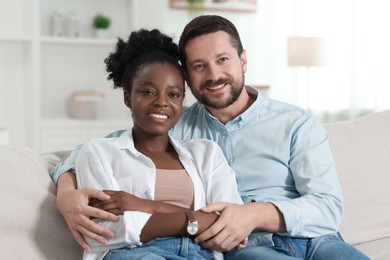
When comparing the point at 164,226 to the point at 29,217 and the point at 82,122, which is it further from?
the point at 82,122

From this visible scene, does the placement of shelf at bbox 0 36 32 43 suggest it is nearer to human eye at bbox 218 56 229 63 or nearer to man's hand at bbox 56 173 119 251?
A: human eye at bbox 218 56 229 63

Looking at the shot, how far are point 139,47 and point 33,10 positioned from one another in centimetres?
305

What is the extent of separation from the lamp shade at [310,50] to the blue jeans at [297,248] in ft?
10.1

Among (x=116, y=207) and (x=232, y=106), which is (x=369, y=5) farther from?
(x=116, y=207)

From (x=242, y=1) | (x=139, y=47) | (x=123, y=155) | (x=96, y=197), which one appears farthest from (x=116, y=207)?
(x=242, y=1)

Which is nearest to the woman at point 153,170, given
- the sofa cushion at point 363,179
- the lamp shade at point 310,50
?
the sofa cushion at point 363,179

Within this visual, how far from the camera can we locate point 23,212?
1799mm

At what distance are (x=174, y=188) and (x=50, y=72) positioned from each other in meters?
3.54

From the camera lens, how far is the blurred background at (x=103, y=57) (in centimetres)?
493

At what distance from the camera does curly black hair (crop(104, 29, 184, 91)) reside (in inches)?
76.2

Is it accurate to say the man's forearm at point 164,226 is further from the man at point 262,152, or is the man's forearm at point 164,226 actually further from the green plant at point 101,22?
the green plant at point 101,22

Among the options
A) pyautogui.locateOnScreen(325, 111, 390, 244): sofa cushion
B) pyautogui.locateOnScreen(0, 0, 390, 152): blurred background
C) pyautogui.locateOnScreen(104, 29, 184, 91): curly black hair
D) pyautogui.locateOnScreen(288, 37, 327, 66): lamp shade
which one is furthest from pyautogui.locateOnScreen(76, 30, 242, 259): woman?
pyautogui.locateOnScreen(288, 37, 327, 66): lamp shade

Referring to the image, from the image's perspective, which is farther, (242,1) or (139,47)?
(242,1)

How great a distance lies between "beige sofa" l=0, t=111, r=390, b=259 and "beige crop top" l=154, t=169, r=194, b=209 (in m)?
0.28
